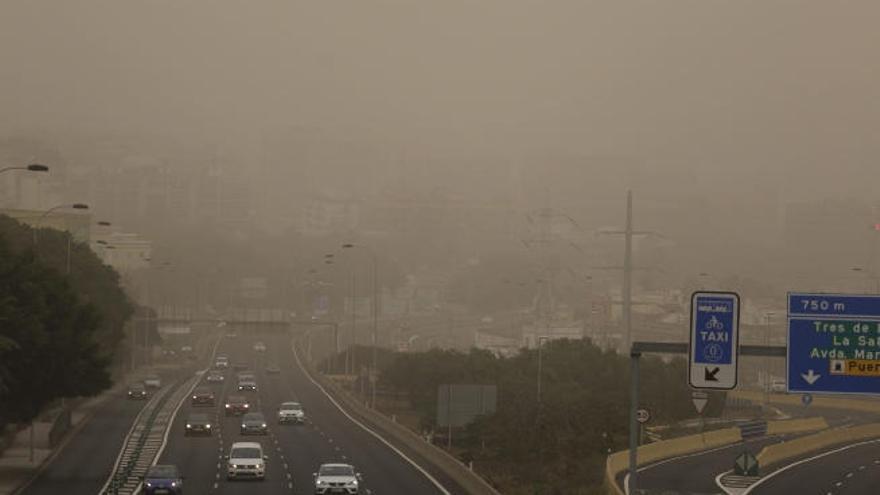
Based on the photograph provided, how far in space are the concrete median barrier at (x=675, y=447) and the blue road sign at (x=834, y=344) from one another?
25489 mm

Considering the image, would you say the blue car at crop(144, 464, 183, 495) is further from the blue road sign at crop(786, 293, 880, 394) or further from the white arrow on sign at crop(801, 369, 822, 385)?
the white arrow on sign at crop(801, 369, 822, 385)

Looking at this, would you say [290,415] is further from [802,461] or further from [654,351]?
[654,351]

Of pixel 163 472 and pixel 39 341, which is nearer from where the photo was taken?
pixel 163 472

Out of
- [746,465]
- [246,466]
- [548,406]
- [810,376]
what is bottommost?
[746,465]

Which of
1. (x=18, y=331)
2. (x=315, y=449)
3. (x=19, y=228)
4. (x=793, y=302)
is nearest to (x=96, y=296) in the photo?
(x=19, y=228)

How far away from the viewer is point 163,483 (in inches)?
1837

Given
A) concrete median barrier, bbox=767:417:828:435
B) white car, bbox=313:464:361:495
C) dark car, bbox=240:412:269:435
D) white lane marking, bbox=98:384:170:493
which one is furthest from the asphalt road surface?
concrete median barrier, bbox=767:417:828:435

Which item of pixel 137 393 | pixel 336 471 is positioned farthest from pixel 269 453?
pixel 137 393

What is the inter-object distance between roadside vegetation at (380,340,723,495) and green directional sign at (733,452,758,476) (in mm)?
5227

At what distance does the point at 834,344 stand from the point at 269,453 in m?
38.5

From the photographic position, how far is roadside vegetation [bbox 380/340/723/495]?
66.2 metres

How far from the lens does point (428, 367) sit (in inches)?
4190

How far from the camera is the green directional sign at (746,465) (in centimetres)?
5949

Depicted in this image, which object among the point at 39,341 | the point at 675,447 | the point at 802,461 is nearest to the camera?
the point at 39,341
